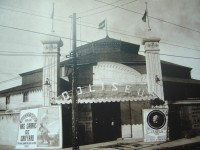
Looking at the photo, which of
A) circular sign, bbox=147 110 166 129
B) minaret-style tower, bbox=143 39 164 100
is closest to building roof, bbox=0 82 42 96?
minaret-style tower, bbox=143 39 164 100

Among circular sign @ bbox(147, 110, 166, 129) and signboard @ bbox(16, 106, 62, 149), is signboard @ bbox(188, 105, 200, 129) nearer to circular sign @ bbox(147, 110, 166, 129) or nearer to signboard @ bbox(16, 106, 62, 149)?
circular sign @ bbox(147, 110, 166, 129)

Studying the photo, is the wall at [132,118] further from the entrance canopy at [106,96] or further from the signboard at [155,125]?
the signboard at [155,125]

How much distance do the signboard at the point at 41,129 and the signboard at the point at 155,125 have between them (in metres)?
5.71

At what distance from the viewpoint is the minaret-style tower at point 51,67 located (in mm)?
17344

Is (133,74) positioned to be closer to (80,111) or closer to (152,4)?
(80,111)

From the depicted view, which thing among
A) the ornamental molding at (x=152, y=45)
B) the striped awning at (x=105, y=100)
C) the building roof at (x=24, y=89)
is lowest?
the striped awning at (x=105, y=100)

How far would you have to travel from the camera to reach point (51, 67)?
696 inches

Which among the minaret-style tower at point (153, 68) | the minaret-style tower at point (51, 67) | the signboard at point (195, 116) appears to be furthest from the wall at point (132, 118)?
the minaret-style tower at point (51, 67)

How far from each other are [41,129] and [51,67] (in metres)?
4.43

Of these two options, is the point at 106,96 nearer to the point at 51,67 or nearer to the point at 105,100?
the point at 105,100

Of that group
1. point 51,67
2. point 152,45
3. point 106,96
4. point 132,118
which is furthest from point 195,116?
point 51,67

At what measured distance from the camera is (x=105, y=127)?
62.5ft

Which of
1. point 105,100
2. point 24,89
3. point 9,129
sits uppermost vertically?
point 24,89

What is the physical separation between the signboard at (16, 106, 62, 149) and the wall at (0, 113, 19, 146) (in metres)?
3.11
